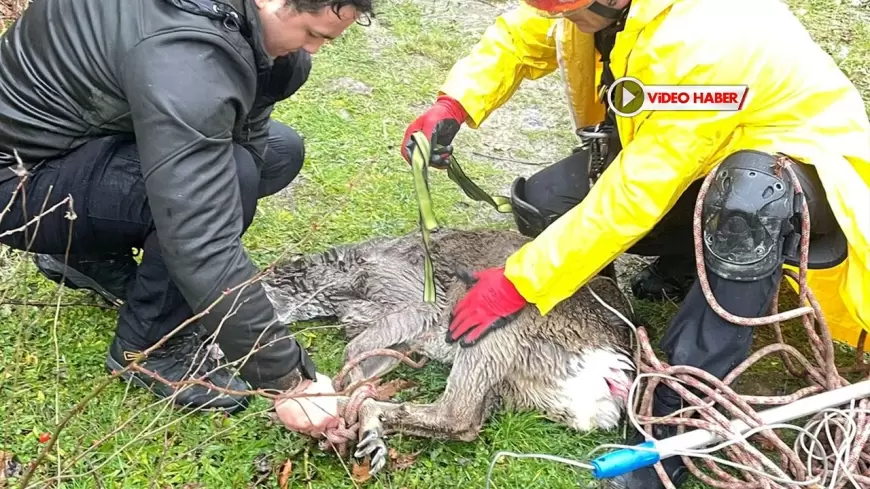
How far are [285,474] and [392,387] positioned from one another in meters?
0.62

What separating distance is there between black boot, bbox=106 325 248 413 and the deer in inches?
17.2

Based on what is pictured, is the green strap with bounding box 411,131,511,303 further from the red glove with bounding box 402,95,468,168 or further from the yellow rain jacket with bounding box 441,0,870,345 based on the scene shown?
the yellow rain jacket with bounding box 441,0,870,345

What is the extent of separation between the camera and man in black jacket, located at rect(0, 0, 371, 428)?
7.70 feet

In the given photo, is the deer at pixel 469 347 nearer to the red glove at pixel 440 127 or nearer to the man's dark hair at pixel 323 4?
the red glove at pixel 440 127

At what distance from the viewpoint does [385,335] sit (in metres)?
3.48

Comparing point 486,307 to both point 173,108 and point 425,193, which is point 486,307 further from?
point 173,108

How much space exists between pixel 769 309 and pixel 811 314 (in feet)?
0.46

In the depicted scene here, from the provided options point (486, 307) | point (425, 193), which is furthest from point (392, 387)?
point (425, 193)

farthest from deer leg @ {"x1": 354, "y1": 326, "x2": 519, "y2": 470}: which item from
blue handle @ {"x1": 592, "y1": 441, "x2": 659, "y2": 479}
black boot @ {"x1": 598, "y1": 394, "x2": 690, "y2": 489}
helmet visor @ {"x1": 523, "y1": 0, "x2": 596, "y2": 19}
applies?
helmet visor @ {"x1": 523, "y1": 0, "x2": 596, "y2": 19}

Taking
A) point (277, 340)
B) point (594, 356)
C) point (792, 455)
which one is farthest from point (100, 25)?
point (792, 455)

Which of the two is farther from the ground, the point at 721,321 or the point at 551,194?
the point at 721,321

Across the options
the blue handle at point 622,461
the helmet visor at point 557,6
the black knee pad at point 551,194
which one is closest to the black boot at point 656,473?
the blue handle at point 622,461

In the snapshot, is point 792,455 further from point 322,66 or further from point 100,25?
point 322,66

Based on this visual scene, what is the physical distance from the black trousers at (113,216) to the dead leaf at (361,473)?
892mm
